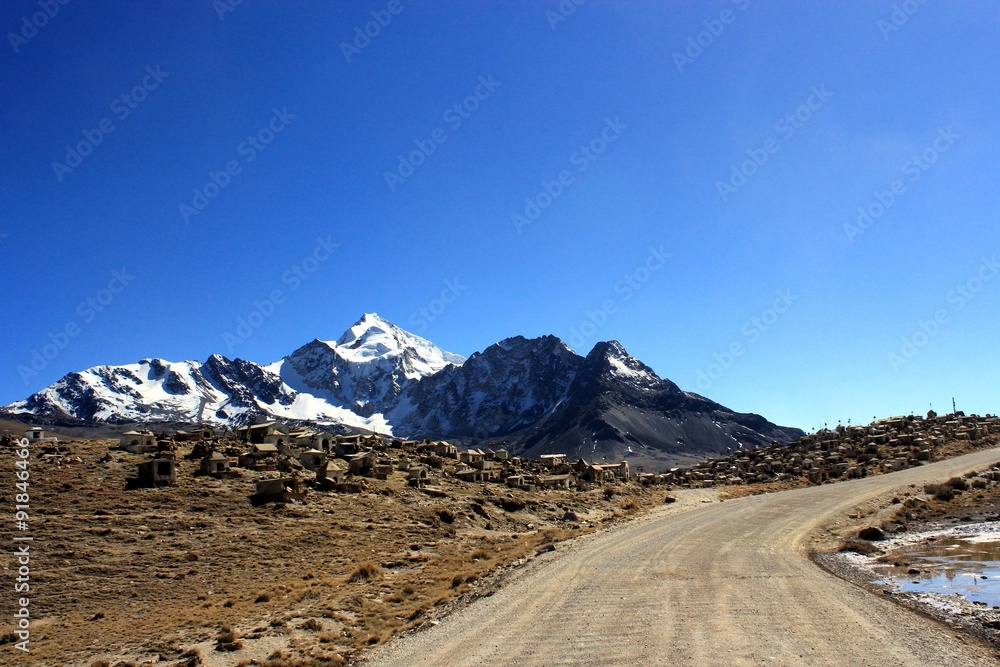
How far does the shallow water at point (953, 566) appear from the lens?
57.7ft

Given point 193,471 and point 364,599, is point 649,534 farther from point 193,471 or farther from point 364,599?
point 193,471

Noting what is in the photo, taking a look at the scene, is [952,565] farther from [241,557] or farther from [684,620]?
[241,557]

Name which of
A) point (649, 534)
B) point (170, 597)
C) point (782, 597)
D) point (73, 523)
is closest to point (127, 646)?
point (170, 597)

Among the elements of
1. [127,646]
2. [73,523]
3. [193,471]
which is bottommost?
[127,646]

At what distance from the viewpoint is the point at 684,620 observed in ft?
47.9

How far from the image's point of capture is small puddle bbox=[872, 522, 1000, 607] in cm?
1764

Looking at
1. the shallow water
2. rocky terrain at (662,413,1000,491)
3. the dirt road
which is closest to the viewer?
the dirt road

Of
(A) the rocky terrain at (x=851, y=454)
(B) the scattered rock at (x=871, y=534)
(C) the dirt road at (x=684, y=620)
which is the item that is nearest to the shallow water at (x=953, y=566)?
(B) the scattered rock at (x=871, y=534)

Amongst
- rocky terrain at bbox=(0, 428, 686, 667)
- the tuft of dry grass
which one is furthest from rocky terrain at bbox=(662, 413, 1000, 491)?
the tuft of dry grass

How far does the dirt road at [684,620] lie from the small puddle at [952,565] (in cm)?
240

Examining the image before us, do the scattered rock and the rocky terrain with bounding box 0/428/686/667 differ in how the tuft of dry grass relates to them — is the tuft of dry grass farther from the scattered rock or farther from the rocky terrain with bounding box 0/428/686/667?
the scattered rock

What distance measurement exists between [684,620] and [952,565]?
12958 mm

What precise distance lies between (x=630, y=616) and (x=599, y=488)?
44008 millimetres

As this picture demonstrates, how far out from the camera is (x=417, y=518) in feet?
124
